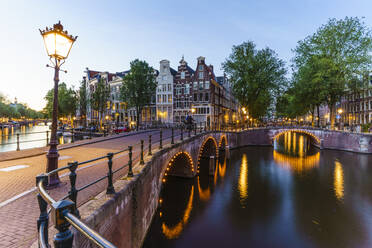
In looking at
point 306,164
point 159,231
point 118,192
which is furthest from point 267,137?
point 118,192

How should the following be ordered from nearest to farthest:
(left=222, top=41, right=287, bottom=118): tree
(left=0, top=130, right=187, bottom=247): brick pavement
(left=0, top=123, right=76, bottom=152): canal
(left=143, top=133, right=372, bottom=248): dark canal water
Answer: (left=0, top=130, right=187, bottom=247): brick pavement → (left=143, top=133, right=372, bottom=248): dark canal water → (left=0, top=123, right=76, bottom=152): canal → (left=222, top=41, right=287, bottom=118): tree

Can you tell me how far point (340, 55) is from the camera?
32.2 m

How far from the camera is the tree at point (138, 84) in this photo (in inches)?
1469

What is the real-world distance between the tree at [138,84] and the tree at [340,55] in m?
28.3

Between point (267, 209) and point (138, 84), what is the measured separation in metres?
30.5

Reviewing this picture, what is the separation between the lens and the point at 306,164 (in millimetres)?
26297

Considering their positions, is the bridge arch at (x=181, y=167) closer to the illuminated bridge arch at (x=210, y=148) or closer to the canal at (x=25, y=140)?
the illuminated bridge arch at (x=210, y=148)

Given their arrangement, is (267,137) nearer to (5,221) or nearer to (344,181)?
(344,181)

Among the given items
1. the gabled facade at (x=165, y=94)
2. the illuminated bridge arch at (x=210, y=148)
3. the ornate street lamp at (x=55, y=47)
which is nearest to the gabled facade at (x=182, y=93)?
the gabled facade at (x=165, y=94)

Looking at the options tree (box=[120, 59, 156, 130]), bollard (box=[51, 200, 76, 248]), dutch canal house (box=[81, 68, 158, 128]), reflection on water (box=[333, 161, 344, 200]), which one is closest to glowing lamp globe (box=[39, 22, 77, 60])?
bollard (box=[51, 200, 76, 248])

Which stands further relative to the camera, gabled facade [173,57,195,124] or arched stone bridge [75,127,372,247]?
gabled facade [173,57,195,124]

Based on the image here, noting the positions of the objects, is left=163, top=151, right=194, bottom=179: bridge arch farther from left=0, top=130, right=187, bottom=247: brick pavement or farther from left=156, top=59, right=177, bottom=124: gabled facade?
left=156, top=59, right=177, bottom=124: gabled facade

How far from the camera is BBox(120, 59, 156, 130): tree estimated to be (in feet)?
122

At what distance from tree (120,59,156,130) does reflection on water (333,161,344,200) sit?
30.0 metres
